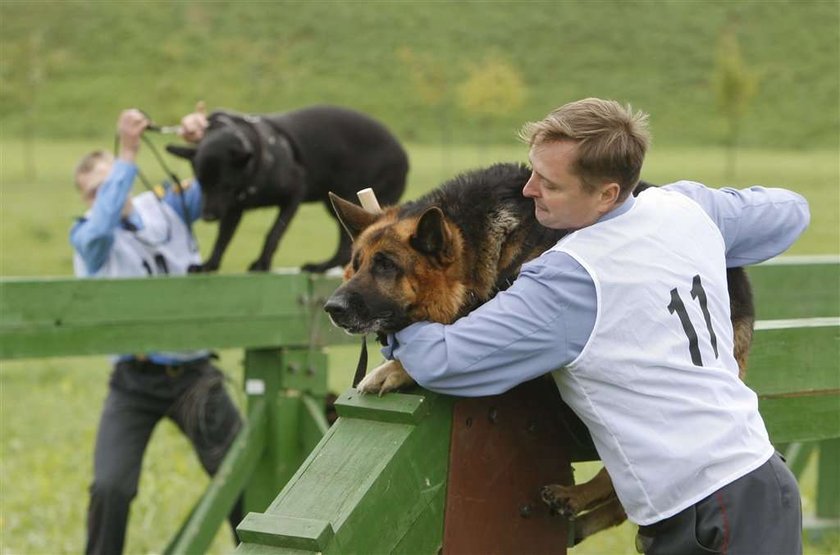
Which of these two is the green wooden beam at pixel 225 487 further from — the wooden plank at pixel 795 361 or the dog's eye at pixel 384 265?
the dog's eye at pixel 384 265

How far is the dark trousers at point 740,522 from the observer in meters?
2.91

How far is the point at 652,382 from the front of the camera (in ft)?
9.45

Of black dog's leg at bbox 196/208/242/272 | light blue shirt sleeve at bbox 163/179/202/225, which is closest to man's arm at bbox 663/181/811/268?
black dog's leg at bbox 196/208/242/272

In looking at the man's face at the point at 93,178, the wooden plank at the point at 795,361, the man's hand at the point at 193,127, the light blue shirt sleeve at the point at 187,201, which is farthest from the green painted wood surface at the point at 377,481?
the man's face at the point at 93,178

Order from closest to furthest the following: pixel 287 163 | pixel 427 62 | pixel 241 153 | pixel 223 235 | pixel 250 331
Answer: pixel 241 153 → pixel 287 163 → pixel 223 235 → pixel 250 331 → pixel 427 62

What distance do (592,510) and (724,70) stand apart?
41.7 metres

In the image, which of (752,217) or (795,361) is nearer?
(752,217)

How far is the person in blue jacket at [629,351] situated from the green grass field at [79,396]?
4.77 metres

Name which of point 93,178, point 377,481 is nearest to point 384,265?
point 377,481

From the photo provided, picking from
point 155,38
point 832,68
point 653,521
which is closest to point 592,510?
point 653,521

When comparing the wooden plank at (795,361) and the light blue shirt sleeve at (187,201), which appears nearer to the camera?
the wooden plank at (795,361)

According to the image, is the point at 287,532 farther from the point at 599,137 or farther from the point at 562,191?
the point at 599,137

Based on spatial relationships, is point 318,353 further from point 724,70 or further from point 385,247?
point 724,70

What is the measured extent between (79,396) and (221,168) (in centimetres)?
878
